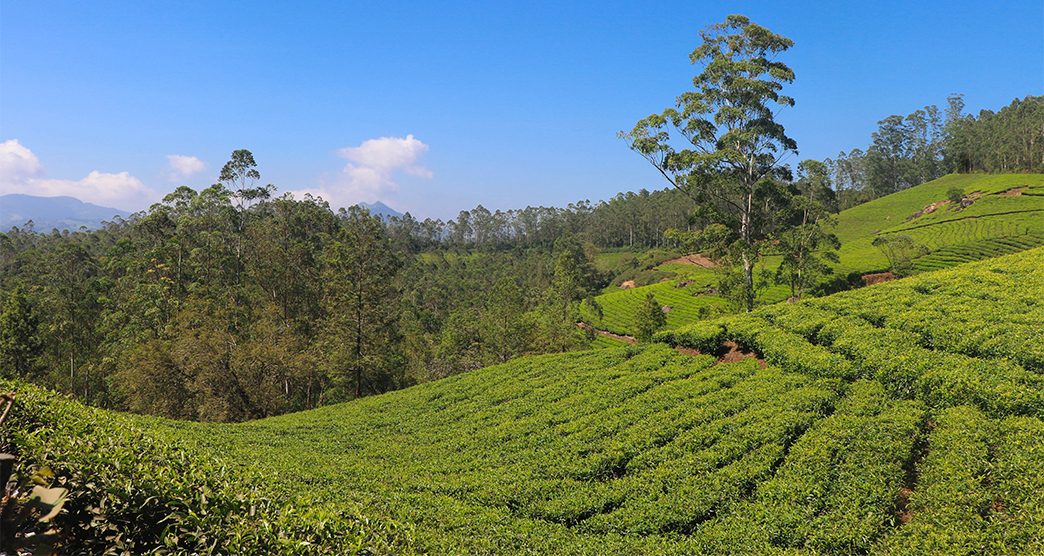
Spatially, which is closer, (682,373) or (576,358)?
(682,373)

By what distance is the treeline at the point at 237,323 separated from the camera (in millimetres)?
25922

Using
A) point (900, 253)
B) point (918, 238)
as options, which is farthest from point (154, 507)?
point (918, 238)

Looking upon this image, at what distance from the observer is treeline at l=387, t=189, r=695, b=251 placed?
113375 millimetres

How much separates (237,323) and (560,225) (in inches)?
4360

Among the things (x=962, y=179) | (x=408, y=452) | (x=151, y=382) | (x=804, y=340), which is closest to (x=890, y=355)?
(x=804, y=340)

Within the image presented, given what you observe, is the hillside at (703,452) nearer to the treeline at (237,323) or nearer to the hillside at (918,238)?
the treeline at (237,323)

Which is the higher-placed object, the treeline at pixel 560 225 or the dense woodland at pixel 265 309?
the treeline at pixel 560 225

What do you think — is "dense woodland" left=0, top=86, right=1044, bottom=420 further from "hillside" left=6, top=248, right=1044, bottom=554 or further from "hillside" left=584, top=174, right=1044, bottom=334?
"hillside" left=6, top=248, right=1044, bottom=554

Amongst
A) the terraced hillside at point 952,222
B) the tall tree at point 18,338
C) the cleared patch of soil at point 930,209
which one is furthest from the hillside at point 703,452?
the cleared patch of soil at point 930,209

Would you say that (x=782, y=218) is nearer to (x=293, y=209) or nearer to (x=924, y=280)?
(x=924, y=280)

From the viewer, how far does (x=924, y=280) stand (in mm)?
17641

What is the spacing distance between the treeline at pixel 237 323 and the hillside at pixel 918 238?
1118 centimetres

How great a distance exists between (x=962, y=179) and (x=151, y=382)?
115 metres

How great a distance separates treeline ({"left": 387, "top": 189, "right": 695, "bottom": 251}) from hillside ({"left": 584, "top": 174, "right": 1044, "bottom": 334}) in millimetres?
33846
